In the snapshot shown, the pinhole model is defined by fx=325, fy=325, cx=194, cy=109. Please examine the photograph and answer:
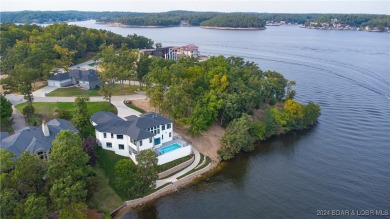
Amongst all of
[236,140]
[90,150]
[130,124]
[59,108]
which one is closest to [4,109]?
[59,108]

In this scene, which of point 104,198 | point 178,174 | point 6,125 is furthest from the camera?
point 6,125

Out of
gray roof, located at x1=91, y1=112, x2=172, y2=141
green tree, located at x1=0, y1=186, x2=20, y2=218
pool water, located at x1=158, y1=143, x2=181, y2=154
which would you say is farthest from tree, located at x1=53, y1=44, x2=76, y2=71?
green tree, located at x1=0, y1=186, x2=20, y2=218

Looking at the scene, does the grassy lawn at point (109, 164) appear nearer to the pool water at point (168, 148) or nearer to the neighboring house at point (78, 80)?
the pool water at point (168, 148)

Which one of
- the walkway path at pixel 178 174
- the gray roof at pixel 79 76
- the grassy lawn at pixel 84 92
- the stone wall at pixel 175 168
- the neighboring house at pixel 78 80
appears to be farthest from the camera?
the gray roof at pixel 79 76

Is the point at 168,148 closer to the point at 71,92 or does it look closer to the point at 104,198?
the point at 104,198

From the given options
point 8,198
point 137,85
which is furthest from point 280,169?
point 137,85

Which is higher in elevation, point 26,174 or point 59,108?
point 26,174

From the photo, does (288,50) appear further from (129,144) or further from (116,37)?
(129,144)

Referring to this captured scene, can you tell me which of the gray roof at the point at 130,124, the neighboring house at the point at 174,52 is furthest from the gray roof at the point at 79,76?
the neighboring house at the point at 174,52
